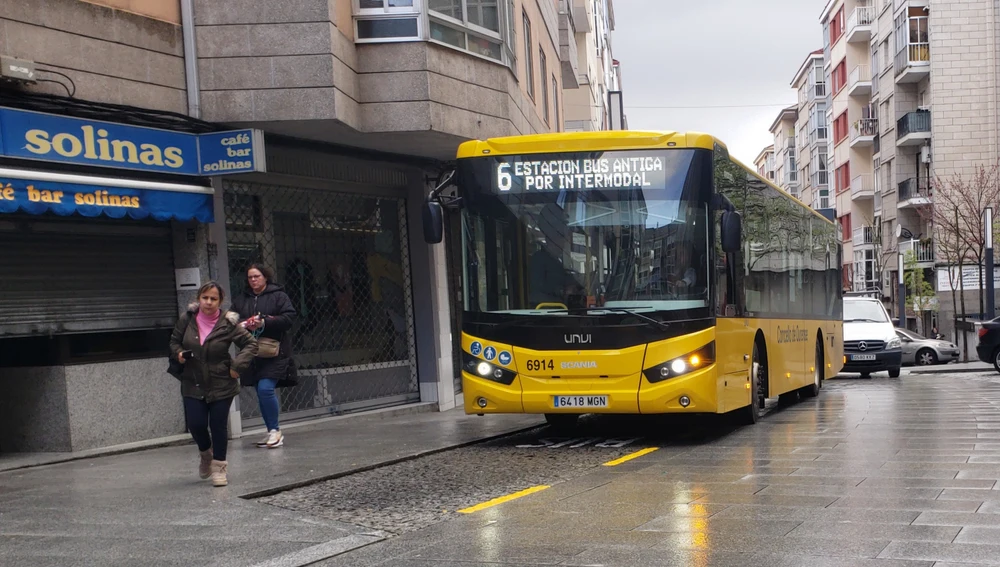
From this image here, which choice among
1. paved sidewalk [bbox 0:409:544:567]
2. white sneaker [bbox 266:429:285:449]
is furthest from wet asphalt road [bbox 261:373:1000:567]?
white sneaker [bbox 266:429:285:449]

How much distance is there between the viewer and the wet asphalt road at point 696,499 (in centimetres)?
616

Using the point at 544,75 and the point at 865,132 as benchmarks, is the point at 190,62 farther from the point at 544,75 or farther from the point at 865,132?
the point at 865,132

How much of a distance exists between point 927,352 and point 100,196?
29.3 meters

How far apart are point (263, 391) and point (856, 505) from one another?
252 inches

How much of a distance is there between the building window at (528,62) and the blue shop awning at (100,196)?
422 inches

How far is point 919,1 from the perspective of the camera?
5516 cm

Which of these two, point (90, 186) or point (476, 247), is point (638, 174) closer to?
point (476, 247)

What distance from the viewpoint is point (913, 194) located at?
57000 millimetres

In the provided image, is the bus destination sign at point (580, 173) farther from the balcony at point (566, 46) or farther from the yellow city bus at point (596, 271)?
the balcony at point (566, 46)

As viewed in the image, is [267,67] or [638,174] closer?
[638,174]

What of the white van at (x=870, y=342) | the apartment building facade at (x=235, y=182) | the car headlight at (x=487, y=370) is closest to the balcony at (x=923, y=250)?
the white van at (x=870, y=342)

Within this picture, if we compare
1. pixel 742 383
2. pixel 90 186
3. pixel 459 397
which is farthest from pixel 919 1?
pixel 90 186

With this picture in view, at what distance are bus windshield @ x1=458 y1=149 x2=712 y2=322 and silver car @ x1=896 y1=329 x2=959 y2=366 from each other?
2555 cm

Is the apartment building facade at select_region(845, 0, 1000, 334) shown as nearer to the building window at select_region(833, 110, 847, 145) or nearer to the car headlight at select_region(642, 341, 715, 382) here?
the building window at select_region(833, 110, 847, 145)
